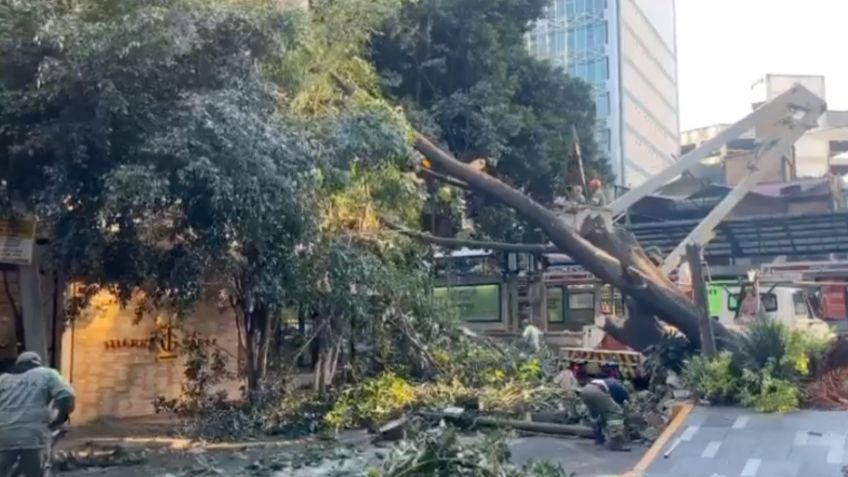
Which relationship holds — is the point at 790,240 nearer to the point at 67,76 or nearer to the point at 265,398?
the point at 265,398

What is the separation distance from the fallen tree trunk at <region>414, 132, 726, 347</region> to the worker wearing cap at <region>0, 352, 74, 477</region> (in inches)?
331

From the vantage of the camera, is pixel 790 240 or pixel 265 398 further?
pixel 790 240

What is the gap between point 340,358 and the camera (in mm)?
15195

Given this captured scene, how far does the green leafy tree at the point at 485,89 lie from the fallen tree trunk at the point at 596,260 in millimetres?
3568

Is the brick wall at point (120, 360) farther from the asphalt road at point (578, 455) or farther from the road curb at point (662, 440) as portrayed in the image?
the road curb at point (662, 440)

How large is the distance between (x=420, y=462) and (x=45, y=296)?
833cm

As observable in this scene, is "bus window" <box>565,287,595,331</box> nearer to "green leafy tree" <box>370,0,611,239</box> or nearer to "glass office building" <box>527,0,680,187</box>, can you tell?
"green leafy tree" <box>370,0,611,239</box>

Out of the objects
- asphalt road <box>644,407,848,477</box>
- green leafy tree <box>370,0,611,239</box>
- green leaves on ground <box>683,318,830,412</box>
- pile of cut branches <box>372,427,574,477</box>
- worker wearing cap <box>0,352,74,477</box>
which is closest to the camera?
pile of cut branches <box>372,427,574,477</box>

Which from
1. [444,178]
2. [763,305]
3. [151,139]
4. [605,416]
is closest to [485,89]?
[444,178]

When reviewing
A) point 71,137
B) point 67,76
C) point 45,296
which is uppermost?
point 67,76

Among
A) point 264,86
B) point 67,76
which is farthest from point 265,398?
point 67,76

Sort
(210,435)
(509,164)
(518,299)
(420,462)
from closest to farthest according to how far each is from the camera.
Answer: (420,462) → (210,435) → (509,164) → (518,299)

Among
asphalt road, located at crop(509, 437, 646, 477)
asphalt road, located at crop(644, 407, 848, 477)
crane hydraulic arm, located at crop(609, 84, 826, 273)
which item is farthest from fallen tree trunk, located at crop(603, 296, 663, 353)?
asphalt road, located at crop(644, 407, 848, 477)

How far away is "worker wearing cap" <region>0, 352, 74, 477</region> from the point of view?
7.73 meters
